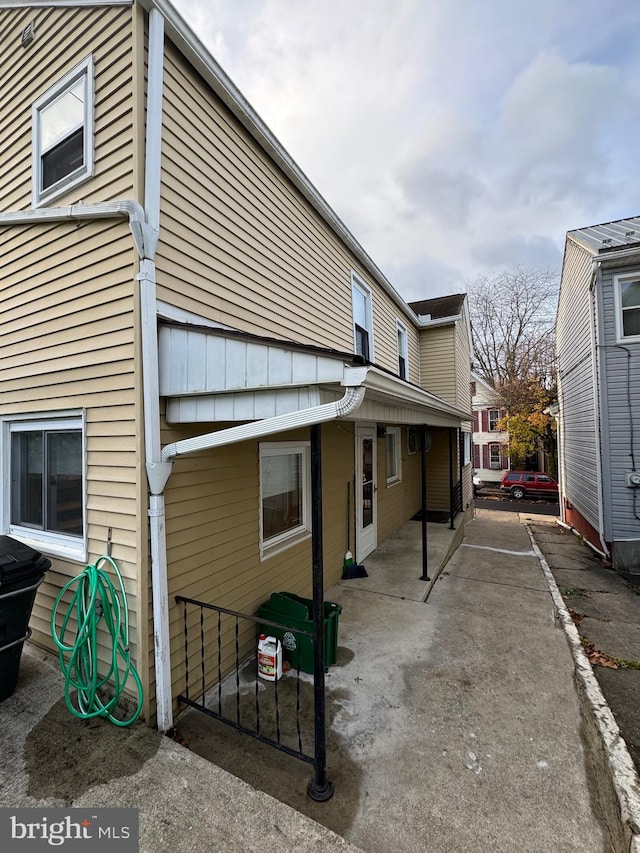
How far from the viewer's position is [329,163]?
980cm

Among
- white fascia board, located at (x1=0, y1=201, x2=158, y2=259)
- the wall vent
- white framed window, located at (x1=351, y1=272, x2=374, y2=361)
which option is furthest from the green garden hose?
white framed window, located at (x1=351, y1=272, x2=374, y2=361)

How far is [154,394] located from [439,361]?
9737mm

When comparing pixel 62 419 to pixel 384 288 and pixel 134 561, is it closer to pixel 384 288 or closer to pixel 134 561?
pixel 134 561

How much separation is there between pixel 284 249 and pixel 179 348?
263 cm

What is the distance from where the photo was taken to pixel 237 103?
12.1 feet

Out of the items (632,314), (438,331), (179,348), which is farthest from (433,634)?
(438,331)

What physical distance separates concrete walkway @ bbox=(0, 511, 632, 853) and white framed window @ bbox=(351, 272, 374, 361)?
208 inches

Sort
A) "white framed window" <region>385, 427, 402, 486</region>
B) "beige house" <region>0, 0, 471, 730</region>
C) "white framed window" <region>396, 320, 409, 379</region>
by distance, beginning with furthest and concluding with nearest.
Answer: "white framed window" <region>396, 320, 409, 379</region> → "white framed window" <region>385, 427, 402, 486</region> → "beige house" <region>0, 0, 471, 730</region>

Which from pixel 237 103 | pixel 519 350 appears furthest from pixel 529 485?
pixel 237 103

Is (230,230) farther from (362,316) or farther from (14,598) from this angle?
(362,316)

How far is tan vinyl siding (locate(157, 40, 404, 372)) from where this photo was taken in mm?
3111

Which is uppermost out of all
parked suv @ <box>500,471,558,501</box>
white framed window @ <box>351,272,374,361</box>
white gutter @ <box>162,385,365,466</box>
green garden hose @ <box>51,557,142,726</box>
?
white framed window @ <box>351,272,374,361</box>

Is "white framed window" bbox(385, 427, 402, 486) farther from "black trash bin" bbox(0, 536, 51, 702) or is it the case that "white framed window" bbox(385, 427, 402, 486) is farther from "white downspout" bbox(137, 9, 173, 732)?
"black trash bin" bbox(0, 536, 51, 702)

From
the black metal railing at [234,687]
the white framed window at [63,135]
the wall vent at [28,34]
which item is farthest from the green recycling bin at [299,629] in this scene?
the wall vent at [28,34]
